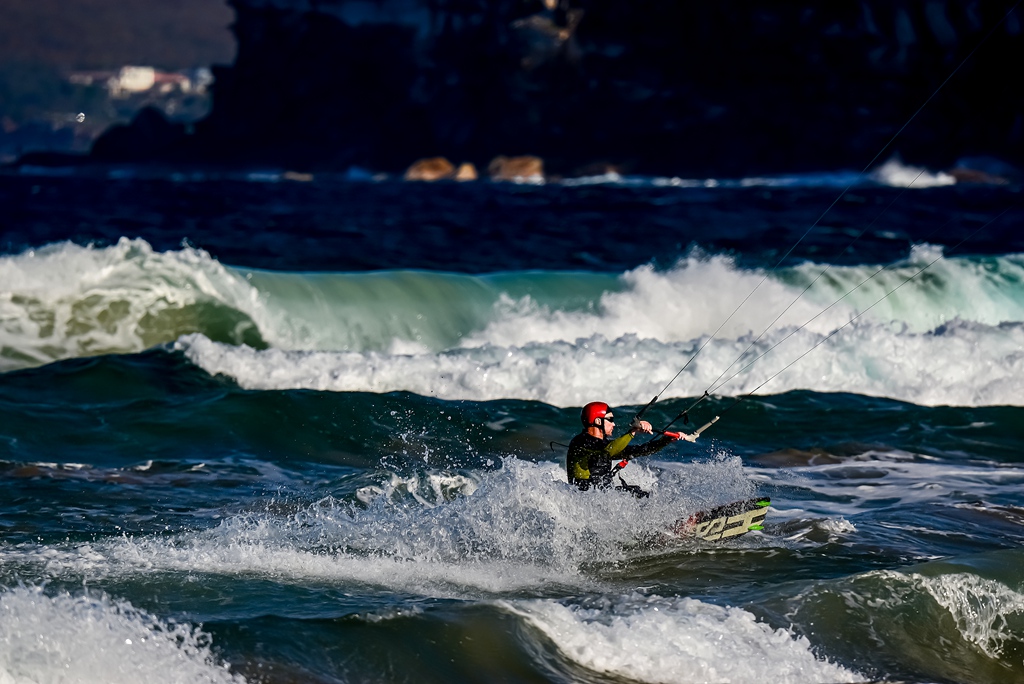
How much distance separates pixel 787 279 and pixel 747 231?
18.1 metres

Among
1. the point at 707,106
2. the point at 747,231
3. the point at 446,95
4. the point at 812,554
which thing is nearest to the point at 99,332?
the point at 812,554

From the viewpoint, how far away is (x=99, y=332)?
16.4 meters

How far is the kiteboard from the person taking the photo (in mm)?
9195

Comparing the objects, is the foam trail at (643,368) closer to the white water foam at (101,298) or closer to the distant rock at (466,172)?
the white water foam at (101,298)

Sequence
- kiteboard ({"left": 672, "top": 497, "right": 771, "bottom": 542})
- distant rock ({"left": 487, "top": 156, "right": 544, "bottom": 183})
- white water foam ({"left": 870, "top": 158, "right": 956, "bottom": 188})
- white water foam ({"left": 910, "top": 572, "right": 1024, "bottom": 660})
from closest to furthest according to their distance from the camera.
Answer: white water foam ({"left": 910, "top": 572, "right": 1024, "bottom": 660}) → kiteboard ({"left": 672, "top": 497, "right": 771, "bottom": 542}) → white water foam ({"left": 870, "top": 158, "right": 956, "bottom": 188}) → distant rock ({"left": 487, "top": 156, "right": 544, "bottom": 183})

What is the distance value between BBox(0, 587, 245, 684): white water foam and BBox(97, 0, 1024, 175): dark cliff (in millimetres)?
74498

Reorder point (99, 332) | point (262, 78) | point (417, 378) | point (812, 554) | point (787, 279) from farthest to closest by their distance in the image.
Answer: point (262, 78), point (787, 279), point (99, 332), point (417, 378), point (812, 554)

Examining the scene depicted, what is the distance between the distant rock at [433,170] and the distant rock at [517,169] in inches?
200

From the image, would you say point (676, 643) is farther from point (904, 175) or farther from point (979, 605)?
point (904, 175)

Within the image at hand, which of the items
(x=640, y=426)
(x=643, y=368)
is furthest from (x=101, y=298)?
(x=640, y=426)

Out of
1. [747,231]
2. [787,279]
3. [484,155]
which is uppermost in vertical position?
[787,279]

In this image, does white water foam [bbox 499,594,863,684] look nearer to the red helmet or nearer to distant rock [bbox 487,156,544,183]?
the red helmet

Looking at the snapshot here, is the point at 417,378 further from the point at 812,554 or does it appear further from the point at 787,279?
the point at 787,279

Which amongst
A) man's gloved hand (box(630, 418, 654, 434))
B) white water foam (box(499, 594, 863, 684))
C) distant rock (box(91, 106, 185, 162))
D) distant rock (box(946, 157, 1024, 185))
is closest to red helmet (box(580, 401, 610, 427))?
man's gloved hand (box(630, 418, 654, 434))
